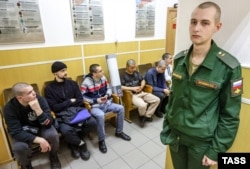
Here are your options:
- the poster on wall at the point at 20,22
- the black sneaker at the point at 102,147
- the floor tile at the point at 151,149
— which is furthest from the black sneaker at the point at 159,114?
the poster on wall at the point at 20,22

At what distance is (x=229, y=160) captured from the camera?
1128 mm

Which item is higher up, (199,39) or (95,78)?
(199,39)

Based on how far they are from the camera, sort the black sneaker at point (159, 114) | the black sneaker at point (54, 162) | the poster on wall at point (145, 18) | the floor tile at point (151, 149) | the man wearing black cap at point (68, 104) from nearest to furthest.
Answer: the black sneaker at point (54, 162) < the man wearing black cap at point (68, 104) < the floor tile at point (151, 149) < the black sneaker at point (159, 114) < the poster on wall at point (145, 18)

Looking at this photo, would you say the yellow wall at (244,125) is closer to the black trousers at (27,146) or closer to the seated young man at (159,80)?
the black trousers at (27,146)

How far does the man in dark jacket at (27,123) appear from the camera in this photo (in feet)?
6.11

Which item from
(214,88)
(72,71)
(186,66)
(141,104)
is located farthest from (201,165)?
(72,71)

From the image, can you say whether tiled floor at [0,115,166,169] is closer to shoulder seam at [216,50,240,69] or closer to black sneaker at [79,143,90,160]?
black sneaker at [79,143,90,160]

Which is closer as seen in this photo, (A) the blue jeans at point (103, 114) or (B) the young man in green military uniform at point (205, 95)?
(B) the young man in green military uniform at point (205, 95)

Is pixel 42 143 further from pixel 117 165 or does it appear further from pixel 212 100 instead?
pixel 212 100

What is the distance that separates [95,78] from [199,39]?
1.91 metres

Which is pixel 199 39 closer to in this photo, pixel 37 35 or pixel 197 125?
pixel 197 125

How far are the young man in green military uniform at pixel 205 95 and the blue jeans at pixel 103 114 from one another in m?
1.42

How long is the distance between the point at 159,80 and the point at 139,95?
52 centimetres

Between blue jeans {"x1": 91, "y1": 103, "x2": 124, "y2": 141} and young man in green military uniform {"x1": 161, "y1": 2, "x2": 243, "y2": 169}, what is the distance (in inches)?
56.0
